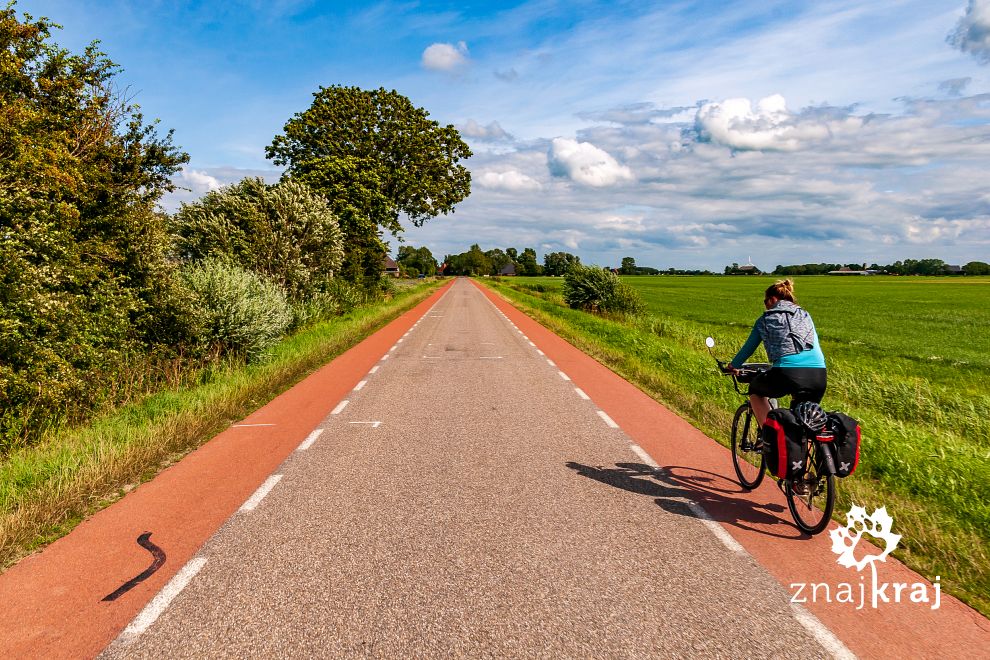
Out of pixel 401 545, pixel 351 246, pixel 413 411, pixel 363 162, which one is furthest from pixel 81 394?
pixel 363 162

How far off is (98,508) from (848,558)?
6.46 metres

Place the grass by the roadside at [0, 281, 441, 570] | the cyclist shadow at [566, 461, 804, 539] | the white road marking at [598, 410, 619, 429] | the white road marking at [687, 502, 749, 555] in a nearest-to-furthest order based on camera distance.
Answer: the white road marking at [687, 502, 749, 555]
the grass by the roadside at [0, 281, 441, 570]
the cyclist shadow at [566, 461, 804, 539]
the white road marking at [598, 410, 619, 429]

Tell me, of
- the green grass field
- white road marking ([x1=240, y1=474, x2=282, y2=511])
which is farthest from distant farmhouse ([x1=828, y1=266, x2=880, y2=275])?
white road marking ([x1=240, y1=474, x2=282, y2=511])

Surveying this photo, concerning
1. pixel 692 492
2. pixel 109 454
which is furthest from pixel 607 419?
pixel 109 454

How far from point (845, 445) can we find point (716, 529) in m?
1.23

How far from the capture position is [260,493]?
5.49 meters

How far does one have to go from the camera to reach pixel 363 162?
103ft

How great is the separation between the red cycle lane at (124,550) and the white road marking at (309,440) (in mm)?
100

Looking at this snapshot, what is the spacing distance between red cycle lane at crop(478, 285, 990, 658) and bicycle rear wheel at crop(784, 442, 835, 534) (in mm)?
115

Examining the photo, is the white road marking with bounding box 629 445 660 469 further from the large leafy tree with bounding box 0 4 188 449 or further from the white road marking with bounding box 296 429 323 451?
the large leafy tree with bounding box 0 4 188 449

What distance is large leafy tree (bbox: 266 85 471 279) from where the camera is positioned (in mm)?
29734

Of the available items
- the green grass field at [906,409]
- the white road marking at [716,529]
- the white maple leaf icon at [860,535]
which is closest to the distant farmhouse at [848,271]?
the green grass field at [906,409]

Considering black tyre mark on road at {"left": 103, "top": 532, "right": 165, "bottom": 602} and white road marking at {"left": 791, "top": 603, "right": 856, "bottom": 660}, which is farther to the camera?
black tyre mark on road at {"left": 103, "top": 532, "right": 165, "bottom": 602}

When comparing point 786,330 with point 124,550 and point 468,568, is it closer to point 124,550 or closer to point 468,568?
point 468,568
